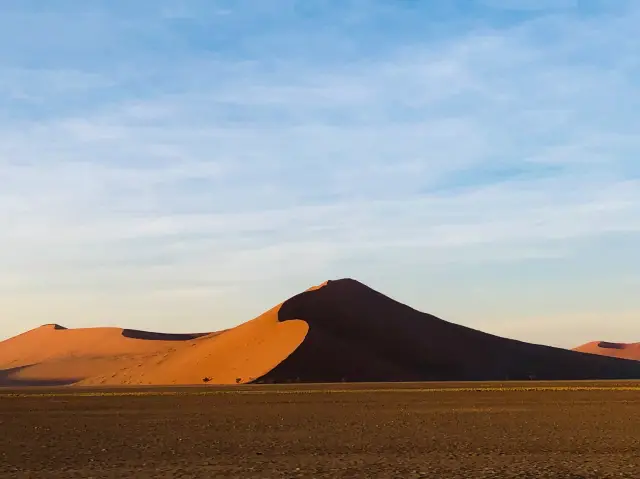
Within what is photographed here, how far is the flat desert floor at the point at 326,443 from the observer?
14812 mm

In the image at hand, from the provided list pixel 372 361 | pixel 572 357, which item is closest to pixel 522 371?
pixel 572 357

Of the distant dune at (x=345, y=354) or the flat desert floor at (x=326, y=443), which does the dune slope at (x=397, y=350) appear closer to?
the distant dune at (x=345, y=354)

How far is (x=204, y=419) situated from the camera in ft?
91.7

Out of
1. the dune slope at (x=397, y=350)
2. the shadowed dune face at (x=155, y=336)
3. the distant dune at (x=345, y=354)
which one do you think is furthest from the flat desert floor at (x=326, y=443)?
the shadowed dune face at (x=155, y=336)

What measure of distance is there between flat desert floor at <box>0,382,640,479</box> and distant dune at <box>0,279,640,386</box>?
2332 inches

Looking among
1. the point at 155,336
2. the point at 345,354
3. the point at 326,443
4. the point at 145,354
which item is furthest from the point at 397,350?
the point at 326,443

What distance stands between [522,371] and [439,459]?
3694 inches

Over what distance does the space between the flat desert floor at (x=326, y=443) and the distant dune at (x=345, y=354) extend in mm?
59238

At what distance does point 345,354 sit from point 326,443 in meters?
81.1

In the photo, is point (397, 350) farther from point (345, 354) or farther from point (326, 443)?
point (326, 443)

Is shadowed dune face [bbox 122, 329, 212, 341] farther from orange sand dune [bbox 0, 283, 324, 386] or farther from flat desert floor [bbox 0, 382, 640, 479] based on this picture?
flat desert floor [bbox 0, 382, 640, 479]

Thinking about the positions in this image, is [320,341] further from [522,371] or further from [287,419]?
[287,419]

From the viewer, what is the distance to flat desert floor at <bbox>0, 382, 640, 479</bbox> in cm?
1481

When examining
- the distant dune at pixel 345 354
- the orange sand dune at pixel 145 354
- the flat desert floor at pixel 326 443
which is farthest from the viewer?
the orange sand dune at pixel 145 354
